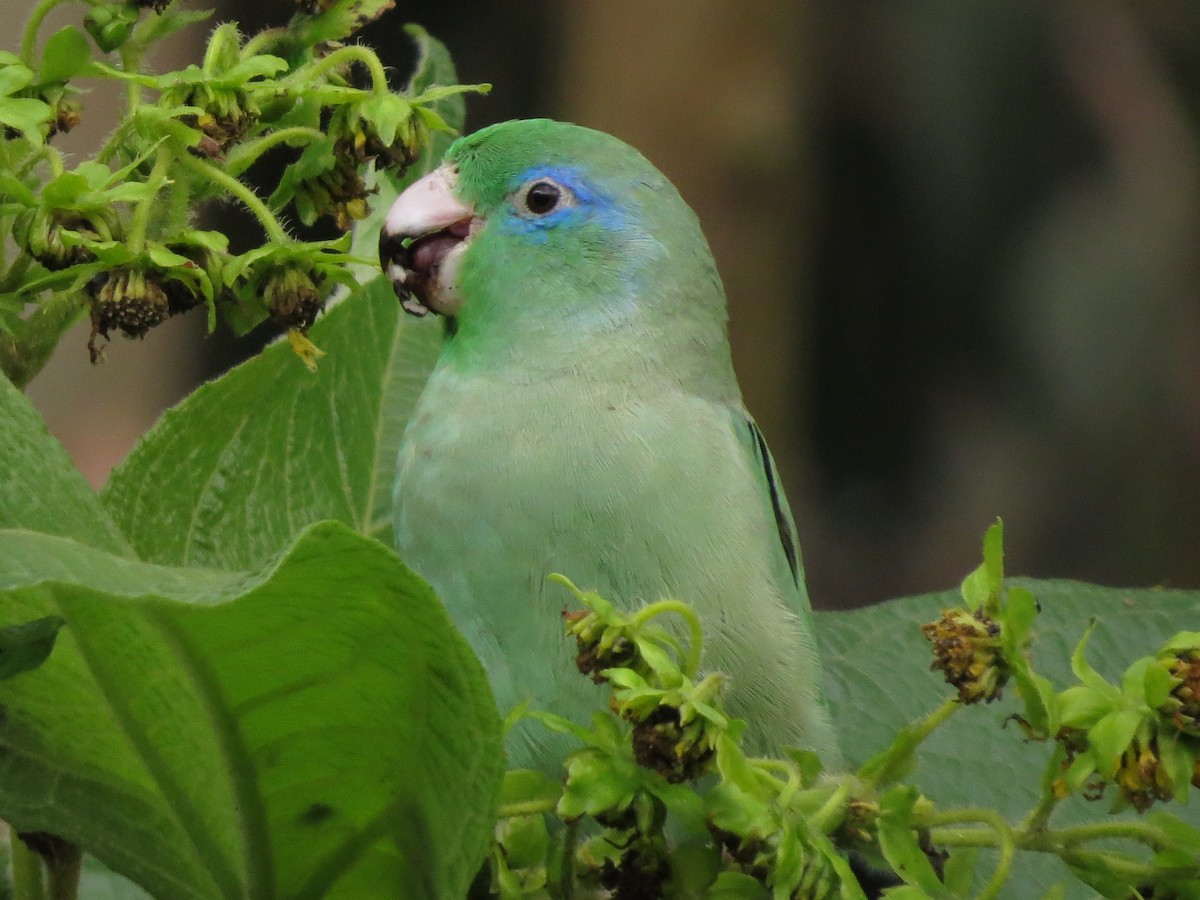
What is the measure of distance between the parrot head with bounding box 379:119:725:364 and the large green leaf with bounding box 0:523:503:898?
1.81ft

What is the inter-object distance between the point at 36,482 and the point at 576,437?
1.77 ft

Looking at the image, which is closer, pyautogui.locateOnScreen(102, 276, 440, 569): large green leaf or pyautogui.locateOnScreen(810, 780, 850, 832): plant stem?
pyautogui.locateOnScreen(810, 780, 850, 832): plant stem

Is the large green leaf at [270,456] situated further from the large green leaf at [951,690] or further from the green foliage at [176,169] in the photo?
the large green leaf at [951,690]

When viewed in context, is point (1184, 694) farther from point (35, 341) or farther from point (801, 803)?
point (35, 341)

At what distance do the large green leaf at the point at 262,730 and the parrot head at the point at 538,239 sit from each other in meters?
0.55

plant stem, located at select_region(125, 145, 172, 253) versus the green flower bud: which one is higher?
plant stem, located at select_region(125, 145, 172, 253)

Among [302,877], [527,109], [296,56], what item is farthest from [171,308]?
[527,109]

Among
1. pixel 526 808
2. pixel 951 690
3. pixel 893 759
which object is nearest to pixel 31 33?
pixel 526 808

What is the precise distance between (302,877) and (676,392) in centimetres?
57

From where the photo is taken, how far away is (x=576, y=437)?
3.91 feet

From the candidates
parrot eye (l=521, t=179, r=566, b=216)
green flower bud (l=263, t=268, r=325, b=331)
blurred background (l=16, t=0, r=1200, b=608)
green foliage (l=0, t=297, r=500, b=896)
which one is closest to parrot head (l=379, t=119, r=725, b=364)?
parrot eye (l=521, t=179, r=566, b=216)

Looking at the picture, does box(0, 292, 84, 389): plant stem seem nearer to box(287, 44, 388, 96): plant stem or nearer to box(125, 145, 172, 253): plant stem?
box(125, 145, 172, 253): plant stem

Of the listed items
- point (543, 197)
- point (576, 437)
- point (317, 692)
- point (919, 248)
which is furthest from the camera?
point (919, 248)

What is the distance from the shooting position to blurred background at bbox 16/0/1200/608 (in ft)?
9.84
